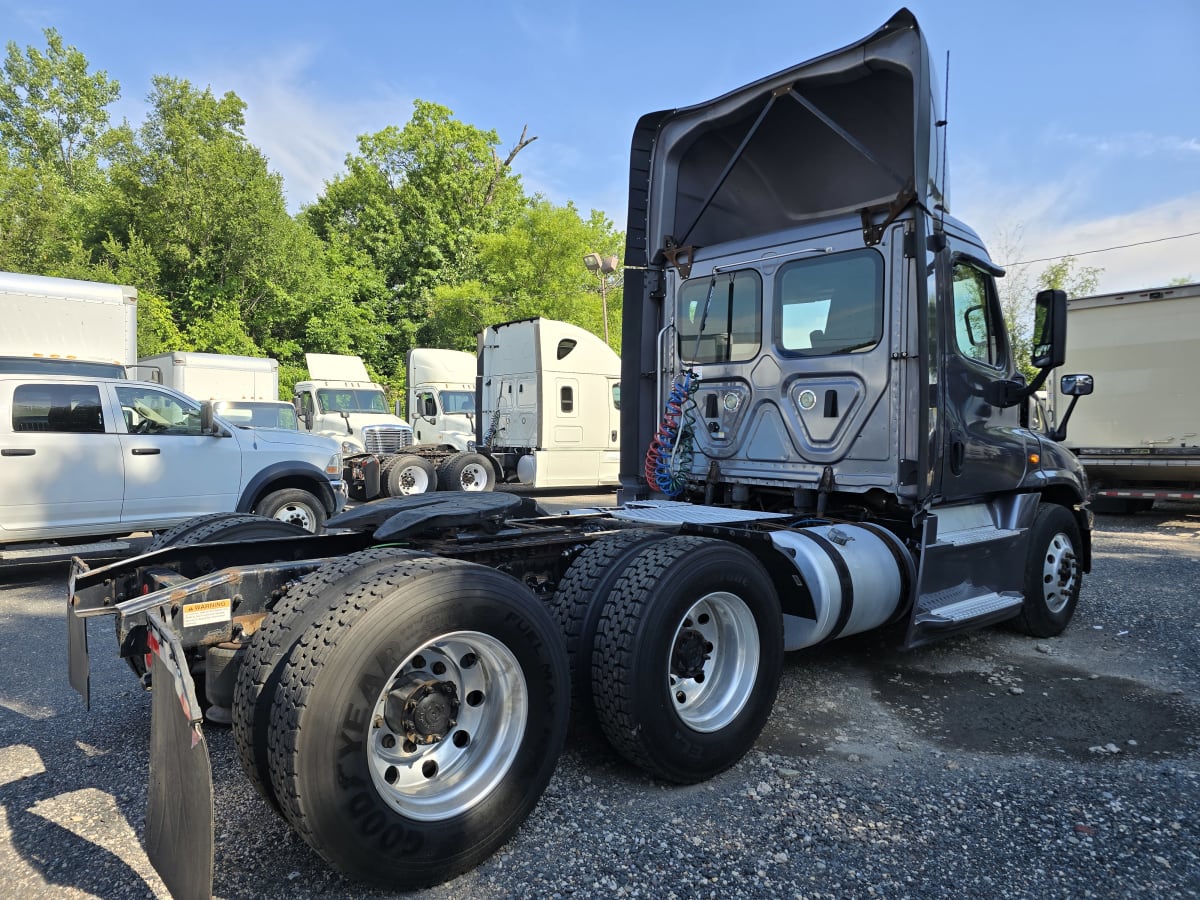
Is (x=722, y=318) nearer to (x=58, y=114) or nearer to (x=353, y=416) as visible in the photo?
(x=353, y=416)

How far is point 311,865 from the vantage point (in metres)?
2.55

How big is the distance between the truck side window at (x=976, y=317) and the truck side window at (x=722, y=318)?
1.26m

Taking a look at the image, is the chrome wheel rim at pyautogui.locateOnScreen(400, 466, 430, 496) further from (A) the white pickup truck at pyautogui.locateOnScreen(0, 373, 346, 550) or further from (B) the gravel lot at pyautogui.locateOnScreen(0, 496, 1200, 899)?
(B) the gravel lot at pyautogui.locateOnScreen(0, 496, 1200, 899)

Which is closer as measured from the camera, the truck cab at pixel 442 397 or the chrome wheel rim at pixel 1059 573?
the chrome wheel rim at pixel 1059 573

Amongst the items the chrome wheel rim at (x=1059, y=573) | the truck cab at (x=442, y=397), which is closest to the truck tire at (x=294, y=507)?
the chrome wheel rim at (x=1059, y=573)

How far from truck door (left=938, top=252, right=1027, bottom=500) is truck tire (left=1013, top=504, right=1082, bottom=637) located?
453mm

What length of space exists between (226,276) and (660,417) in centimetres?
2606

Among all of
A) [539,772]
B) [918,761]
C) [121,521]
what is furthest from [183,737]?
[121,521]

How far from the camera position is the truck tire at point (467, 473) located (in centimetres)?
1384

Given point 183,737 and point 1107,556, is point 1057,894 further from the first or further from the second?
point 1107,556

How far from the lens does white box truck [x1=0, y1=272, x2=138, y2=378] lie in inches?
403

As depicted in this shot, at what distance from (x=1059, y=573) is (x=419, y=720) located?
16.1ft

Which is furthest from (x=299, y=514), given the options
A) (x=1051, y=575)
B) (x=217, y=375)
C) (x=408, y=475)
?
(x=217, y=375)

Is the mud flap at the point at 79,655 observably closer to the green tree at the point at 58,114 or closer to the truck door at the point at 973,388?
the truck door at the point at 973,388
